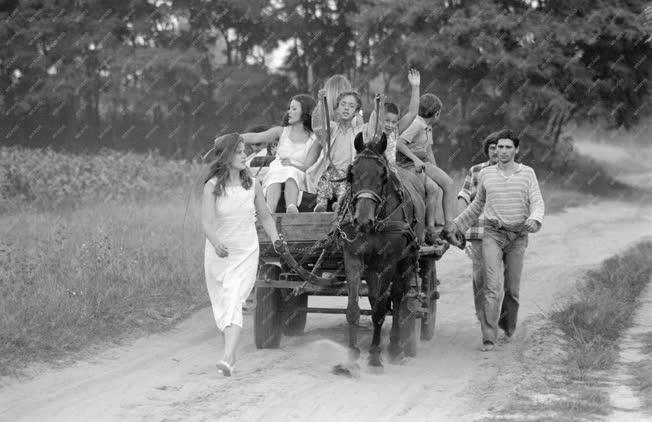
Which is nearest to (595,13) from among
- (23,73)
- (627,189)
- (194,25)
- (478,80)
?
(478,80)

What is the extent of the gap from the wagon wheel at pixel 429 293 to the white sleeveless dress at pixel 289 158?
1516mm

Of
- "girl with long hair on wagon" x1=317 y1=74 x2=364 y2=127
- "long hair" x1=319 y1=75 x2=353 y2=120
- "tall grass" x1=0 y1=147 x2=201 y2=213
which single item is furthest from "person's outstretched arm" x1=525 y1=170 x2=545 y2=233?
"tall grass" x1=0 y1=147 x2=201 y2=213

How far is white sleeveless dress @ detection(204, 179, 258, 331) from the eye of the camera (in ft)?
26.6

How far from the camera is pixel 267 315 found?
30.9 ft

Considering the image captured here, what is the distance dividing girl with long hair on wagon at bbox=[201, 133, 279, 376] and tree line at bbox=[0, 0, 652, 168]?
22.7m

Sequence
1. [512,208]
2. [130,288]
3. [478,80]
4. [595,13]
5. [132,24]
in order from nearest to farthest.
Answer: [512,208] < [130,288] < [595,13] < [478,80] < [132,24]

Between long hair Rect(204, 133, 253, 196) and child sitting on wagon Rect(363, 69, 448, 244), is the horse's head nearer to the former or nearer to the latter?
child sitting on wagon Rect(363, 69, 448, 244)

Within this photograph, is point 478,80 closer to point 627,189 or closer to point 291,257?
point 627,189

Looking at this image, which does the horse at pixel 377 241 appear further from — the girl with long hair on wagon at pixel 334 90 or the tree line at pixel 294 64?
the tree line at pixel 294 64

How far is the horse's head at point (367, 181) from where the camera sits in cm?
820

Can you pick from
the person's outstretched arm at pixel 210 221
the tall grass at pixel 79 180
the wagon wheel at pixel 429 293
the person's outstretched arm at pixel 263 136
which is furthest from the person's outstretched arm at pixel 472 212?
the tall grass at pixel 79 180

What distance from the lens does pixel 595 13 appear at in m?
30.5

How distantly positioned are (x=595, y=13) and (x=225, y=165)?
969 inches

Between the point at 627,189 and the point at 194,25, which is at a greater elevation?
the point at 194,25
